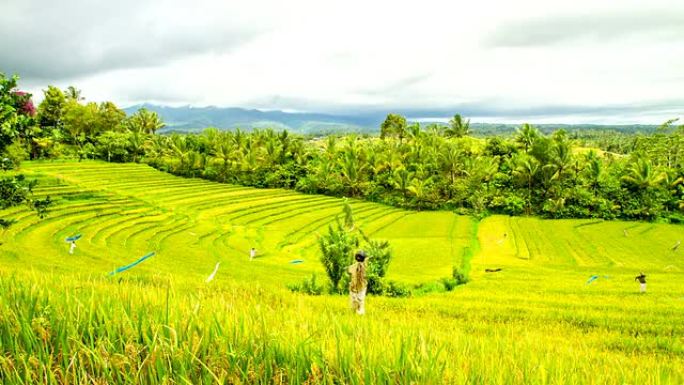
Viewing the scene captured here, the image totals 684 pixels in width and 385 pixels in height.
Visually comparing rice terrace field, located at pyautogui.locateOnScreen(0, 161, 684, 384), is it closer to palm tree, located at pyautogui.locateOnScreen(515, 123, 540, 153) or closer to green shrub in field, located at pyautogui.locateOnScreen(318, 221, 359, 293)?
green shrub in field, located at pyautogui.locateOnScreen(318, 221, 359, 293)

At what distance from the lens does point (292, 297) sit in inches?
257

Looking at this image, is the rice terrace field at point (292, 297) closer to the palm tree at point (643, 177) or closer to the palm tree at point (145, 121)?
the palm tree at point (643, 177)

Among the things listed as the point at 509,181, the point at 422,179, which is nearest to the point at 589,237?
the point at 509,181

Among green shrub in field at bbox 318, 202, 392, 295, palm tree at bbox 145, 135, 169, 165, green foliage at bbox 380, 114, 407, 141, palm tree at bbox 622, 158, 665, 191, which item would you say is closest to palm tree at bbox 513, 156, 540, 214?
palm tree at bbox 622, 158, 665, 191

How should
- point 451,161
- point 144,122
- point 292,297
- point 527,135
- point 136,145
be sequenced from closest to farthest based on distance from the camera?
point 292,297
point 451,161
point 527,135
point 136,145
point 144,122

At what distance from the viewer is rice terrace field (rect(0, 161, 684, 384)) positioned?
1.60m

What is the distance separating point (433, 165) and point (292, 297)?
55.2m

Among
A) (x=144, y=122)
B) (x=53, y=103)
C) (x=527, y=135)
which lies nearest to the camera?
(x=527, y=135)

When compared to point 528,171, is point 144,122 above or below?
above

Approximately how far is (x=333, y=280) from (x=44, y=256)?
16.3 m

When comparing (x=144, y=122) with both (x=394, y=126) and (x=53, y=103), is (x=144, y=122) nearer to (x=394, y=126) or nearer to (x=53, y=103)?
(x=53, y=103)

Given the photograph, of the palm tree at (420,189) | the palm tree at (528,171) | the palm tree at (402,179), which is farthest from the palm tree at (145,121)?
the palm tree at (528,171)

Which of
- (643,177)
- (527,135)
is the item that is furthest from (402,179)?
(643,177)

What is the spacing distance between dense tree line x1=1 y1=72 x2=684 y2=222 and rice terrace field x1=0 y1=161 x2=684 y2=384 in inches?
159
